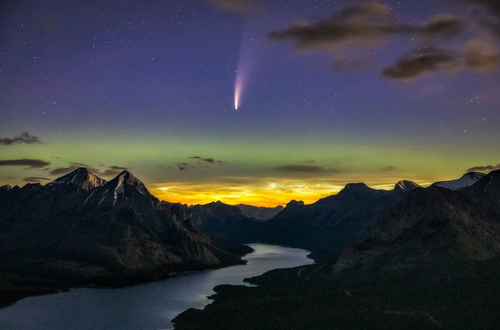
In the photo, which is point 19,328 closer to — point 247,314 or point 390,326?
point 247,314

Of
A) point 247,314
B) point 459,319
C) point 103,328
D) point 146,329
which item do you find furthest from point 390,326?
point 103,328

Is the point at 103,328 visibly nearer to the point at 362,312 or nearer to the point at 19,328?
the point at 19,328

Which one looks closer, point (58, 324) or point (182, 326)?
point (182, 326)

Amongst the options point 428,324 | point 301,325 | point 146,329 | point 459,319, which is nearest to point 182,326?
point 146,329

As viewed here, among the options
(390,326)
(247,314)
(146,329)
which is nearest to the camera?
(390,326)

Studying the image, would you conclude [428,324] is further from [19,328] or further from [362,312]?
[19,328]

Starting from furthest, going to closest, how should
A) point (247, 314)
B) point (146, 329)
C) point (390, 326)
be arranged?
point (247, 314)
point (146, 329)
point (390, 326)

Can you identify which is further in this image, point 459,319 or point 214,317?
point 214,317
